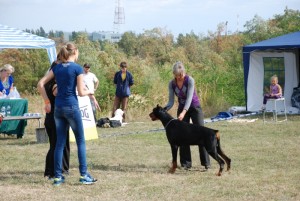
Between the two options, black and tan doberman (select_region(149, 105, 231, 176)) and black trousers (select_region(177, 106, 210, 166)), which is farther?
black trousers (select_region(177, 106, 210, 166))

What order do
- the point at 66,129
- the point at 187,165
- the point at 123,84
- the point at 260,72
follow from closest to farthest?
the point at 66,129
the point at 187,165
the point at 123,84
the point at 260,72

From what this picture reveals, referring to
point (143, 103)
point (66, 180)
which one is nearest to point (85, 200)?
point (66, 180)

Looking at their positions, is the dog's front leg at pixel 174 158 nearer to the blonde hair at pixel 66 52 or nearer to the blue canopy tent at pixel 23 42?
the blonde hair at pixel 66 52

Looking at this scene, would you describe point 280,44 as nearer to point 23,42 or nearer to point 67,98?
point 23,42

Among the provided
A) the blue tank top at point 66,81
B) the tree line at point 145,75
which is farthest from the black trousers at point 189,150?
the tree line at point 145,75

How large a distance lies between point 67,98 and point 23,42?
19.4 feet

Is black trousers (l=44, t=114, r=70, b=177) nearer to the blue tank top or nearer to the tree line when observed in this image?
the blue tank top

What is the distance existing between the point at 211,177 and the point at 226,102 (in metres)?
10.5

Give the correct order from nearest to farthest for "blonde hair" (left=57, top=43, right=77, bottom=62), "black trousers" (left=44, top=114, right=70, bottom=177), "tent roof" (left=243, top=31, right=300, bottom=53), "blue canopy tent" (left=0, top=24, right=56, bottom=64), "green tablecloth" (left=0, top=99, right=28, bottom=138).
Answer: "blonde hair" (left=57, top=43, right=77, bottom=62), "black trousers" (left=44, top=114, right=70, bottom=177), "green tablecloth" (left=0, top=99, right=28, bottom=138), "blue canopy tent" (left=0, top=24, right=56, bottom=64), "tent roof" (left=243, top=31, right=300, bottom=53)

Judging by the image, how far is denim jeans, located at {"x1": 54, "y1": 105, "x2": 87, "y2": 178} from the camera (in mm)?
6125

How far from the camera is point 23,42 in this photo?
456 inches

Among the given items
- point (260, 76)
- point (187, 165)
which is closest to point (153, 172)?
point (187, 165)

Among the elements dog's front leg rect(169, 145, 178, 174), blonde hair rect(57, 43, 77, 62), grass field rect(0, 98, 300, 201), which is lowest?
grass field rect(0, 98, 300, 201)

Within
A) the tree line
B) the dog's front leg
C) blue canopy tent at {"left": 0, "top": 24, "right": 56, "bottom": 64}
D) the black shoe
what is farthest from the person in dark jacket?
the dog's front leg
